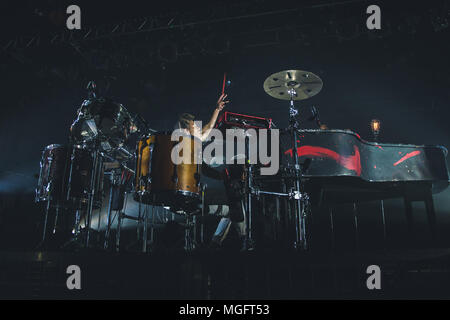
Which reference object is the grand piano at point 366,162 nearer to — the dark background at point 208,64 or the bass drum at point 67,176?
the dark background at point 208,64

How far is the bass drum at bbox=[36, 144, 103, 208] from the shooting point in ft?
12.7

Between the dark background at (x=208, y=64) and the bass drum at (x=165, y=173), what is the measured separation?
10.3 feet

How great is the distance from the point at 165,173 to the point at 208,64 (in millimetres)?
4959

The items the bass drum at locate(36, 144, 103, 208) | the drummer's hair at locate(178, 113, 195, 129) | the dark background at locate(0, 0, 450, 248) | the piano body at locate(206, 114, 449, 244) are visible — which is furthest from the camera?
the dark background at locate(0, 0, 450, 248)

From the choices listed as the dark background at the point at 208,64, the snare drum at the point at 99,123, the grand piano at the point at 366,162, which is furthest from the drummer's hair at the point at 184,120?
the dark background at the point at 208,64

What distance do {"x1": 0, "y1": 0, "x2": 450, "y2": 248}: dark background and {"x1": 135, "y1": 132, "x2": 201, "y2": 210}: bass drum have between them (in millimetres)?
3139

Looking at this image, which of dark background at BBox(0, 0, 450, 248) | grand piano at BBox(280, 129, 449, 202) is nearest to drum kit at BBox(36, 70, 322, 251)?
grand piano at BBox(280, 129, 449, 202)

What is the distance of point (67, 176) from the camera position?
3924 millimetres

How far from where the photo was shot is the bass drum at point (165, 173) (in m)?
3.69

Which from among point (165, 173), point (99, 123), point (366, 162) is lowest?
point (165, 173)

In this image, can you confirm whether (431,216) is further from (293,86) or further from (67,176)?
(67,176)

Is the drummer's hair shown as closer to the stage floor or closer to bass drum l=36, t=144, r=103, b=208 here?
bass drum l=36, t=144, r=103, b=208

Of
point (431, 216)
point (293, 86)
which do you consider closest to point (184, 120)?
point (293, 86)

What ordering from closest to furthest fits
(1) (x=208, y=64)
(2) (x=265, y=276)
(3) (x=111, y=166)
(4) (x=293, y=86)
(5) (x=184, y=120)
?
(2) (x=265, y=276) → (3) (x=111, y=166) → (4) (x=293, y=86) → (5) (x=184, y=120) → (1) (x=208, y=64)
